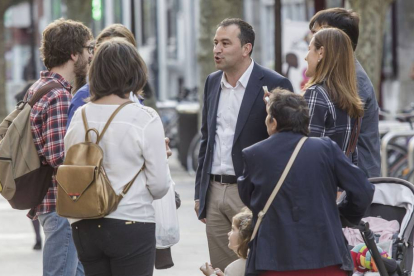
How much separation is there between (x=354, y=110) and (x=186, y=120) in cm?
1200

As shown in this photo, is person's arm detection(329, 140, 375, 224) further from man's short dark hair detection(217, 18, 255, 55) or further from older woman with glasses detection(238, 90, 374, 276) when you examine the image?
man's short dark hair detection(217, 18, 255, 55)

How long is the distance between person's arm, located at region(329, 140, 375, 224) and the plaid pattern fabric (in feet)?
2.31

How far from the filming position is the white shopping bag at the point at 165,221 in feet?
17.5

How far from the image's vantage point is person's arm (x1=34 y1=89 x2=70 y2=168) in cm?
577

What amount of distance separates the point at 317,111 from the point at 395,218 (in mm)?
719

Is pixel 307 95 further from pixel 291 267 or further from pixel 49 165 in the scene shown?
pixel 49 165

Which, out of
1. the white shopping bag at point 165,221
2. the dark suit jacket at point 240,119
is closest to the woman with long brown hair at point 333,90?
the dark suit jacket at point 240,119

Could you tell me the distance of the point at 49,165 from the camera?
233 inches

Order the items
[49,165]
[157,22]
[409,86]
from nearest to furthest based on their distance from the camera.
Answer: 1. [49,165]
2. [409,86]
3. [157,22]

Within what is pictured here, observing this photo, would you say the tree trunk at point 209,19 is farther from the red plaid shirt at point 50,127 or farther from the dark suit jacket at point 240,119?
the red plaid shirt at point 50,127

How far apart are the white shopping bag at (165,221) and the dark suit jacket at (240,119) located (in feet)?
2.04

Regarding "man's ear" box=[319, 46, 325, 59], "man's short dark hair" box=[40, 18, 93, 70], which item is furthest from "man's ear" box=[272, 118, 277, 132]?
"man's short dark hair" box=[40, 18, 93, 70]

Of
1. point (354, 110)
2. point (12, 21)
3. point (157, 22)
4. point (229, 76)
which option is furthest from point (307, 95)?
point (12, 21)

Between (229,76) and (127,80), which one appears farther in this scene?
(229,76)
